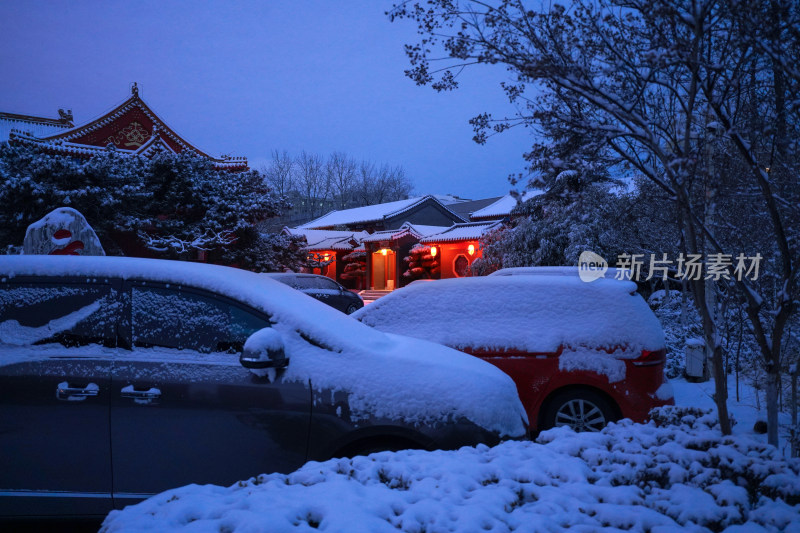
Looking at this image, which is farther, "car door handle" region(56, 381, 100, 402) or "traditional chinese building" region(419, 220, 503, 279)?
"traditional chinese building" region(419, 220, 503, 279)

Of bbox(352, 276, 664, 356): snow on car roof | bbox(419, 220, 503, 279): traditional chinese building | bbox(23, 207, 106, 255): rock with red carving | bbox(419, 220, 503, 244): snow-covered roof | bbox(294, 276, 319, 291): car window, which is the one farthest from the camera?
bbox(419, 220, 503, 279): traditional chinese building

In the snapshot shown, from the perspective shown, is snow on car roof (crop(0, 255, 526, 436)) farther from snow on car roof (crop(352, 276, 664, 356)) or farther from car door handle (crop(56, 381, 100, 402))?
snow on car roof (crop(352, 276, 664, 356))

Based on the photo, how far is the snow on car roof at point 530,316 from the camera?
15.1 ft

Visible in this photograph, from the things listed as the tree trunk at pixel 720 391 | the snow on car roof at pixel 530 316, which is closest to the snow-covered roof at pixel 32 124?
the snow on car roof at pixel 530 316

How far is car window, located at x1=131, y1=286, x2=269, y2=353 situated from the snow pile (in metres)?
0.95

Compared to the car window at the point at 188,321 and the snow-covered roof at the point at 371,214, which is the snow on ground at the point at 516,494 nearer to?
the car window at the point at 188,321

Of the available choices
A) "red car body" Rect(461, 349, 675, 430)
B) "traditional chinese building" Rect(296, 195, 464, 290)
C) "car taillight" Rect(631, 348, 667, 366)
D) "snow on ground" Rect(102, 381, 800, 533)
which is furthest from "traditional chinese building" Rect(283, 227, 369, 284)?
"snow on ground" Rect(102, 381, 800, 533)

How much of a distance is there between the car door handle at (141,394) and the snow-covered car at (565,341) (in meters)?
2.77

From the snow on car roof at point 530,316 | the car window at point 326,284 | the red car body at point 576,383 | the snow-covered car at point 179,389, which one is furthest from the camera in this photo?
the car window at point 326,284

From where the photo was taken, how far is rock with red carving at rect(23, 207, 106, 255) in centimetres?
642

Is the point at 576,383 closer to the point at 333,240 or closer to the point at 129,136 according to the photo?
the point at 129,136

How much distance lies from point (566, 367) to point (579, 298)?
710mm

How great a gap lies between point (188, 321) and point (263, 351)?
61 centimetres

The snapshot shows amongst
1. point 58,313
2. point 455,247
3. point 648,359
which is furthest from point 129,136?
point 648,359
